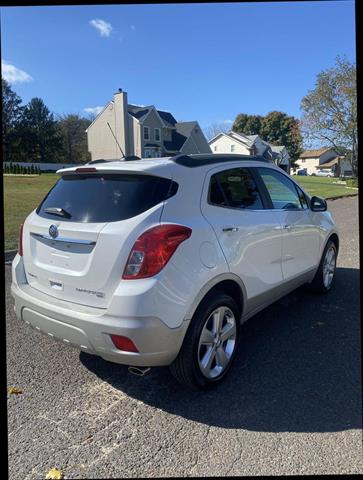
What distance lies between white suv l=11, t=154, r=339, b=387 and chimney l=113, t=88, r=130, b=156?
1391 inches

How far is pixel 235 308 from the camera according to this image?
2.87 m

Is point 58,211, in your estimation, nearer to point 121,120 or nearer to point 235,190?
point 235,190

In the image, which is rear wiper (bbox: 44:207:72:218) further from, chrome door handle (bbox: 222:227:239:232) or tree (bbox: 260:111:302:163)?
tree (bbox: 260:111:302:163)

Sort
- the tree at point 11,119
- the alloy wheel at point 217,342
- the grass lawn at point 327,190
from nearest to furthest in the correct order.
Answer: the alloy wheel at point 217,342 < the grass lawn at point 327,190 < the tree at point 11,119

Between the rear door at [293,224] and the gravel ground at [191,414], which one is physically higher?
the rear door at [293,224]

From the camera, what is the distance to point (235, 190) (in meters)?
3.07

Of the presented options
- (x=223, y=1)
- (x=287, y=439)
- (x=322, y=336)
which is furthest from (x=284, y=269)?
(x=223, y=1)

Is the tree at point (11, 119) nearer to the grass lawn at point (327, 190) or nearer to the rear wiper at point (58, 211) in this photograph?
the grass lawn at point (327, 190)

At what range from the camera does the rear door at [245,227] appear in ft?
9.01

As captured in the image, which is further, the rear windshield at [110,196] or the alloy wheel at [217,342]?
the alloy wheel at [217,342]

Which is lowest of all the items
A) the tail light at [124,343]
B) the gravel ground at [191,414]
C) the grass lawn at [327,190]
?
the gravel ground at [191,414]

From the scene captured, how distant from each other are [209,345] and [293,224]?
1.69 m

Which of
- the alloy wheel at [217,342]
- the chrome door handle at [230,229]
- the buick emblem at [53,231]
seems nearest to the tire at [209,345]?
the alloy wheel at [217,342]

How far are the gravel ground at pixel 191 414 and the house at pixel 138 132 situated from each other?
3294 centimetres
